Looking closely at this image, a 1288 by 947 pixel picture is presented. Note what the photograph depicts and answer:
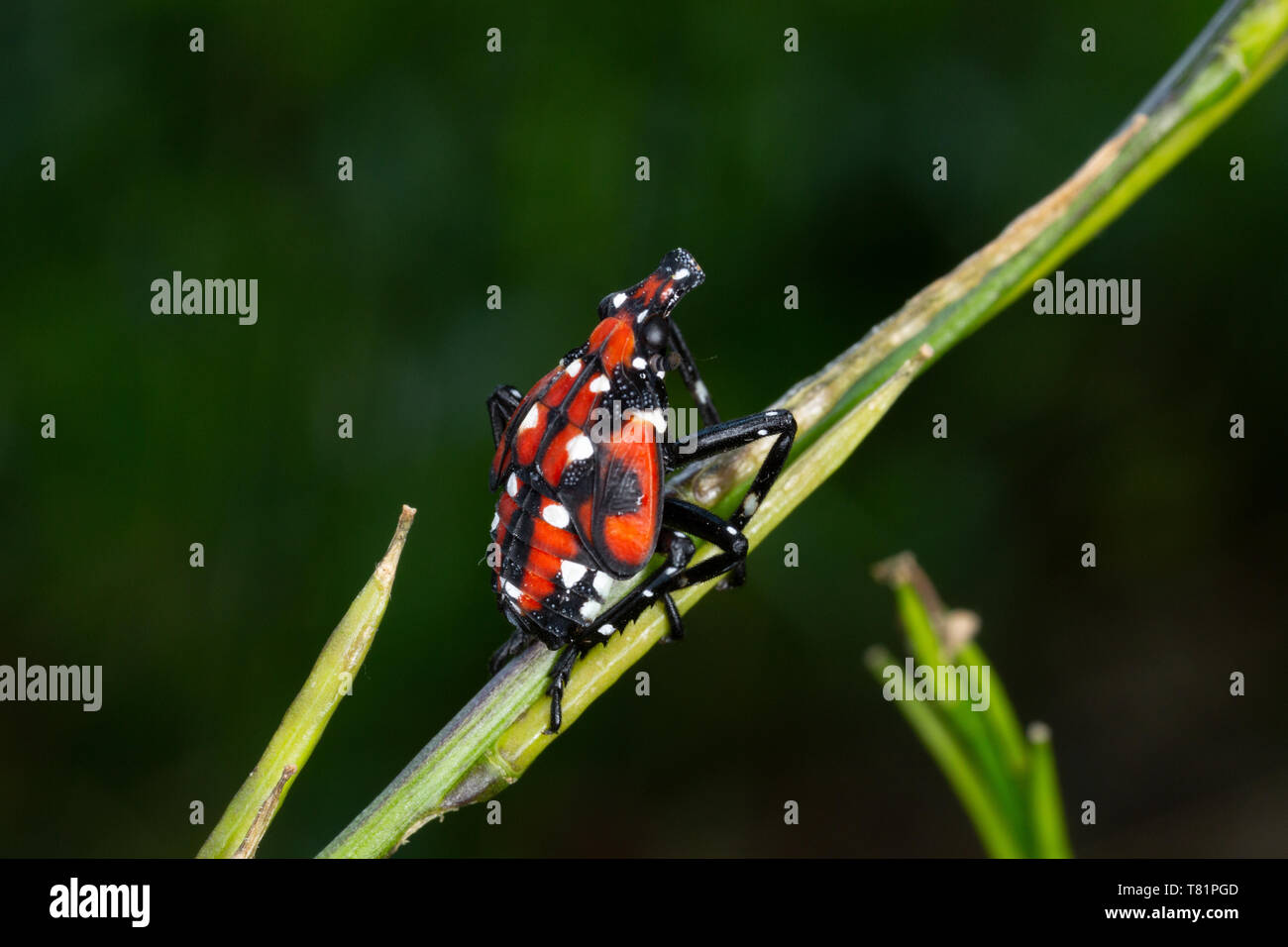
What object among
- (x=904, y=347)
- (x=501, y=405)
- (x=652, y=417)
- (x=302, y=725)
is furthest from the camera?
(x=501, y=405)

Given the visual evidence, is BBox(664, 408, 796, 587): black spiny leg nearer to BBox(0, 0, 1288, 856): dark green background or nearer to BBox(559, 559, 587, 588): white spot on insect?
BBox(559, 559, 587, 588): white spot on insect

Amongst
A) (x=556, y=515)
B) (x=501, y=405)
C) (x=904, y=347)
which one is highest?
(x=501, y=405)

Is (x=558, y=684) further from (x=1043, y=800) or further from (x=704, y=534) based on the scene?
(x=1043, y=800)

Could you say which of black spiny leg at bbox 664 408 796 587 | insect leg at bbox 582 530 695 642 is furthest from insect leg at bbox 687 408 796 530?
insect leg at bbox 582 530 695 642

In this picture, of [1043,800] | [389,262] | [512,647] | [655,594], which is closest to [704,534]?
[655,594]

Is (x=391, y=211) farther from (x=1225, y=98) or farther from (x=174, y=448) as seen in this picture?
(x=1225, y=98)

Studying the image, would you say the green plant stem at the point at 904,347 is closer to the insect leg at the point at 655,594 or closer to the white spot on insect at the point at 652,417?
the insect leg at the point at 655,594

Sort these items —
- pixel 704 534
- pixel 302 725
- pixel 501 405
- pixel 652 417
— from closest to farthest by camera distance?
pixel 302 725 < pixel 704 534 < pixel 652 417 < pixel 501 405

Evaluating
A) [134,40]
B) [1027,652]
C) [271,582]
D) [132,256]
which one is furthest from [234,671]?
[1027,652]
